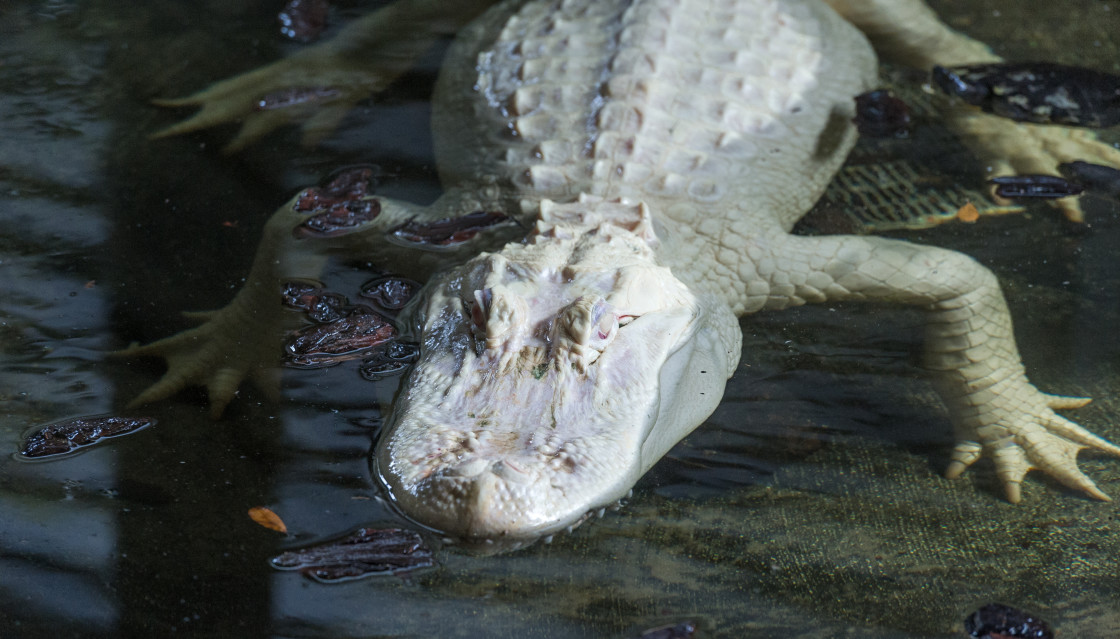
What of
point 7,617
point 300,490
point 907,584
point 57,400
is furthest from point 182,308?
point 907,584

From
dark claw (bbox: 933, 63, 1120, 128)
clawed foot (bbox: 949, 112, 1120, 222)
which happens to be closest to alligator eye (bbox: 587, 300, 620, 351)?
clawed foot (bbox: 949, 112, 1120, 222)

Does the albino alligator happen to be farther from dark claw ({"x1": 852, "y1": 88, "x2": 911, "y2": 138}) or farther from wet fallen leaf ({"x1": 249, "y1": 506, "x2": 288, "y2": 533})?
wet fallen leaf ({"x1": 249, "y1": 506, "x2": 288, "y2": 533})

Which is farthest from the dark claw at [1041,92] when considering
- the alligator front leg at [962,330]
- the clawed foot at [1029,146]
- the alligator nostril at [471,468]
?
the alligator nostril at [471,468]

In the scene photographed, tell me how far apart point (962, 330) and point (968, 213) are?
848 mm

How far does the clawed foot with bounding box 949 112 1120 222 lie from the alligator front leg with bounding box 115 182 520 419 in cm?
230

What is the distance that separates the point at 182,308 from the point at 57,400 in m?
0.58

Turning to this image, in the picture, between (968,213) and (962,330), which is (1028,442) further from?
(968,213)

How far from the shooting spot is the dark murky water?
6.76 feet

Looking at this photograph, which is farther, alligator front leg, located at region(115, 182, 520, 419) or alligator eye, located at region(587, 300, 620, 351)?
alligator front leg, located at region(115, 182, 520, 419)

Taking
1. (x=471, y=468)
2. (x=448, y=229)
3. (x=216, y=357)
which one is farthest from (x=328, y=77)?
(x=471, y=468)

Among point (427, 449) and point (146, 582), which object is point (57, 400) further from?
point (427, 449)

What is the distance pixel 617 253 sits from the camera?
2.75 meters

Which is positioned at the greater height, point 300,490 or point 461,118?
point 461,118

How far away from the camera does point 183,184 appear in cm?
364
